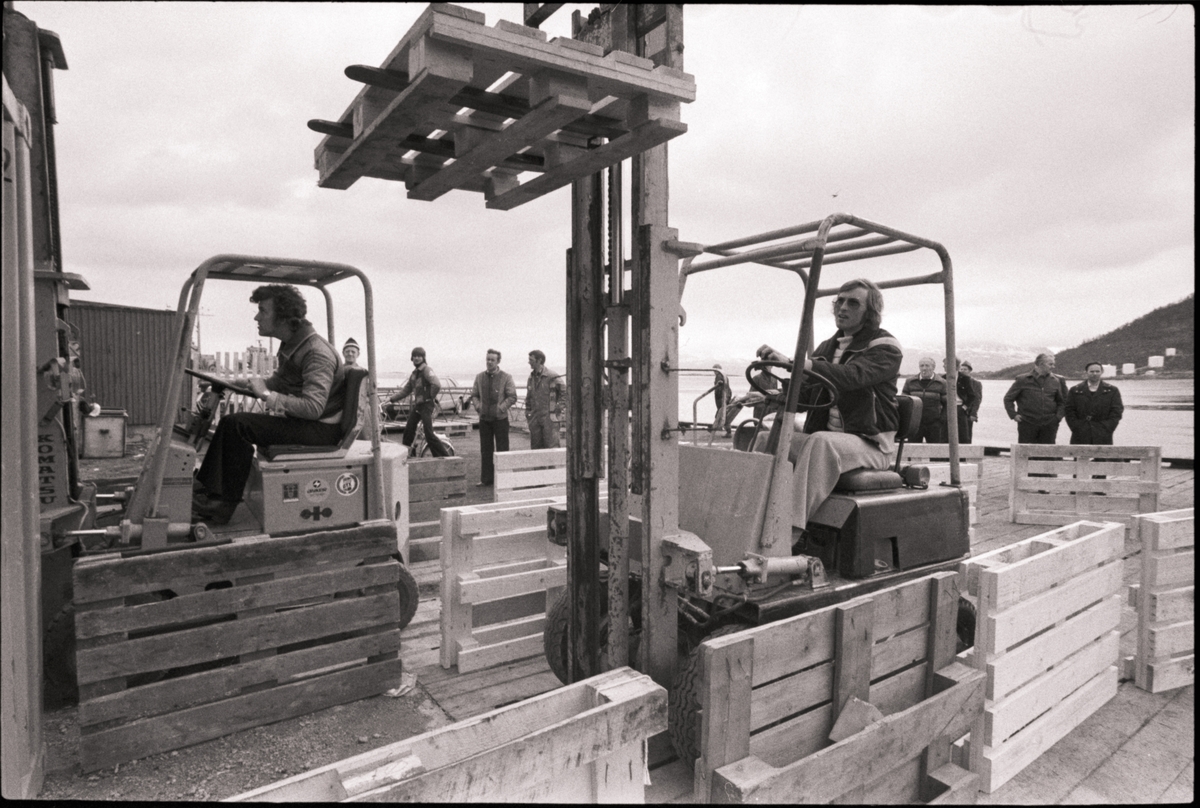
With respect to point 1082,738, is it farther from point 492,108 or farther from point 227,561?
point 227,561

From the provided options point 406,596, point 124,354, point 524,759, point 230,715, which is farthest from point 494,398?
point 124,354

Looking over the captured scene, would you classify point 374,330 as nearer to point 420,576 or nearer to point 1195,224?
point 420,576

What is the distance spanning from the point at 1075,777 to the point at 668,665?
205 centimetres

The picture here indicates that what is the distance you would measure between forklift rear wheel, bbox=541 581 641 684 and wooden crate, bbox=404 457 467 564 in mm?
3335

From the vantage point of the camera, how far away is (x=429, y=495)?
24.8ft

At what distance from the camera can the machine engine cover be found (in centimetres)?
381

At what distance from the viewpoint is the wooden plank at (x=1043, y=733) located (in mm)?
3438

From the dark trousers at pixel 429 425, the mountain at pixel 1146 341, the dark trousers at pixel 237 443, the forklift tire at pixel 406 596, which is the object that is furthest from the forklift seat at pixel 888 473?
the mountain at pixel 1146 341

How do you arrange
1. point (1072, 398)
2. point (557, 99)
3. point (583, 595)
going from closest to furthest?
point (557, 99)
point (583, 595)
point (1072, 398)

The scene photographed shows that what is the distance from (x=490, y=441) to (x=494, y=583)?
20.3 ft

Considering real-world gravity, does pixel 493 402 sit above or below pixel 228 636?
above

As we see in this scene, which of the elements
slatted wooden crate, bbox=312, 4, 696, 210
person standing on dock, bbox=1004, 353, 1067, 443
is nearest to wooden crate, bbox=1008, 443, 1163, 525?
person standing on dock, bbox=1004, 353, 1067, 443

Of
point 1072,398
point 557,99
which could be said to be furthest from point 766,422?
point 1072,398

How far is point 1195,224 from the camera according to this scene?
2.29 meters
